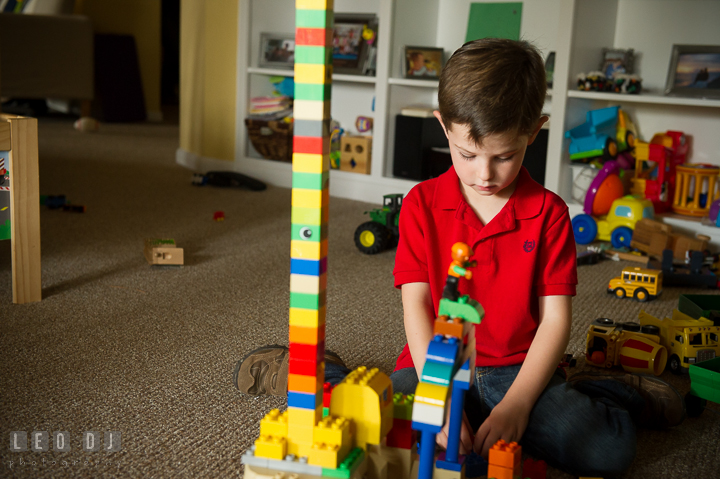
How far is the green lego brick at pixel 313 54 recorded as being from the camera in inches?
23.5

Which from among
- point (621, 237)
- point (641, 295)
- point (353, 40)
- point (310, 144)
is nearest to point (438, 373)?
point (310, 144)

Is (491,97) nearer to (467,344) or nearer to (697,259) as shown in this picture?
(467,344)

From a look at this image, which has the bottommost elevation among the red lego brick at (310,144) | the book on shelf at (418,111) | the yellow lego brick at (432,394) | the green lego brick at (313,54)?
the yellow lego brick at (432,394)

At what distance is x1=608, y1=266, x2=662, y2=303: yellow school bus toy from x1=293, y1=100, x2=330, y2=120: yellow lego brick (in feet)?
3.81

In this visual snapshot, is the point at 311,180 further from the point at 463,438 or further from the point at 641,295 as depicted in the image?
the point at 641,295

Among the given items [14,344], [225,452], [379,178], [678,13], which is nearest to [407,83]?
[379,178]

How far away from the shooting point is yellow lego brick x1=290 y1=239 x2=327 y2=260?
62 centimetres

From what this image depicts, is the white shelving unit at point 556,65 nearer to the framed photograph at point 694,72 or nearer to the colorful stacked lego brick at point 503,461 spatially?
the framed photograph at point 694,72

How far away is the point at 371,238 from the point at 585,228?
2.18ft

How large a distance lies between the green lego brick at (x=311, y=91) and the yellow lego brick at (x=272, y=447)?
31 cm

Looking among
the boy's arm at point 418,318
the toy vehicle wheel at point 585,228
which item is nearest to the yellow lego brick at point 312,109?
the boy's arm at point 418,318

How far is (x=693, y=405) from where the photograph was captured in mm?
999

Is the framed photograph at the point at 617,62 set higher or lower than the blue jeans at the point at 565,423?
higher

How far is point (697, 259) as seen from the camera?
1.70m
